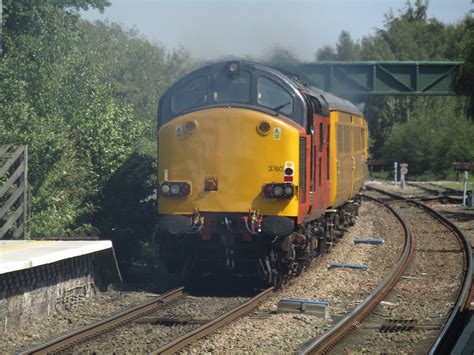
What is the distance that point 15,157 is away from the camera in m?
12.4

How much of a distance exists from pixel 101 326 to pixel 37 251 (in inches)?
67.8

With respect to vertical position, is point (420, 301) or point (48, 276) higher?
point (48, 276)

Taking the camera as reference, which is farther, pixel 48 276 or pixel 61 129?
pixel 61 129

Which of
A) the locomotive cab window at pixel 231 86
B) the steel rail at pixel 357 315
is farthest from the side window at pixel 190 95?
the steel rail at pixel 357 315

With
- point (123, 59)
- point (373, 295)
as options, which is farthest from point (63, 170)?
point (123, 59)

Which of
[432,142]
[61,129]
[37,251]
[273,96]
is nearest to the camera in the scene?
[37,251]

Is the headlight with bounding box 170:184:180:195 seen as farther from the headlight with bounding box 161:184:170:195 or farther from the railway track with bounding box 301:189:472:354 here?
the railway track with bounding box 301:189:472:354

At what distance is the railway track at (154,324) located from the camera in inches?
329

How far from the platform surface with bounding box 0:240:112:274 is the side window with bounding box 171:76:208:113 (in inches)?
88.5

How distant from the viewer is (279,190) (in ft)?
37.7

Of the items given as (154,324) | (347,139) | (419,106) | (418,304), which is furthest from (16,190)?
(419,106)

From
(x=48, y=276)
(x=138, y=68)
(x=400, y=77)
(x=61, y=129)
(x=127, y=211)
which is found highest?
(x=138, y=68)

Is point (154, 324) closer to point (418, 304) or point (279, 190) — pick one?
point (279, 190)

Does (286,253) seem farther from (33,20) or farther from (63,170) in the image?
(33,20)
